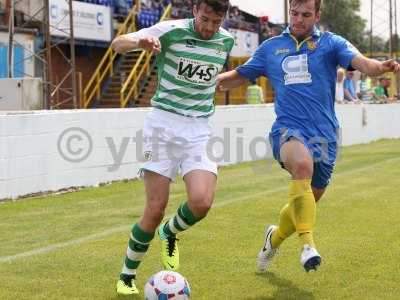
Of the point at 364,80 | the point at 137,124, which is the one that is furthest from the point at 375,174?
the point at 364,80

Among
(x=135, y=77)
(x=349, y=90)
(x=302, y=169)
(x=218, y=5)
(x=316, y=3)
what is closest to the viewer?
(x=218, y=5)

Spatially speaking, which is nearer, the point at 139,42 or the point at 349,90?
the point at 139,42

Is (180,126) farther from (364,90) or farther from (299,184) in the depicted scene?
(364,90)

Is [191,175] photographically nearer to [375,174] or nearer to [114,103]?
[375,174]

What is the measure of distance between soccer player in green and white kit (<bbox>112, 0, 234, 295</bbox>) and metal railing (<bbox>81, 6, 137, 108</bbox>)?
65.9 feet

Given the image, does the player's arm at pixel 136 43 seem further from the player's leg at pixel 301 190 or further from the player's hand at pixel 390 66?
the player's hand at pixel 390 66

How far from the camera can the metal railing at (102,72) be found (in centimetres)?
2575

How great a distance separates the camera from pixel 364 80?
35.8 m

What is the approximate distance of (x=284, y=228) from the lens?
5957mm

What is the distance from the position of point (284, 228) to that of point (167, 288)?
1478mm

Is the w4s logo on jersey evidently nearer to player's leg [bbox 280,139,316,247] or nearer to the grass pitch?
player's leg [bbox 280,139,316,247]

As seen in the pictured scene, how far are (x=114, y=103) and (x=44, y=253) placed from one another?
20215mm

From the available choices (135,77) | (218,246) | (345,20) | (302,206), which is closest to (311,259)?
(302,206)

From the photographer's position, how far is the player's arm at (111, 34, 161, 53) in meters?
4.89
